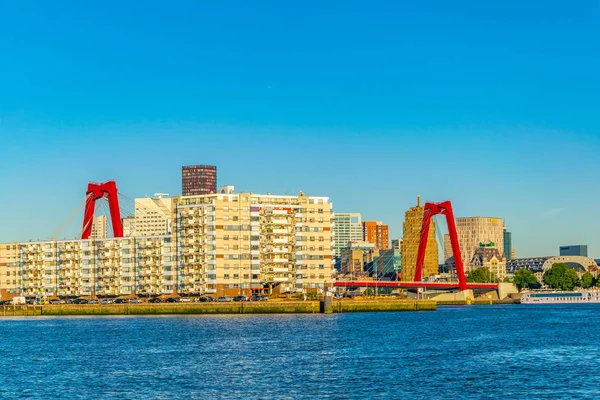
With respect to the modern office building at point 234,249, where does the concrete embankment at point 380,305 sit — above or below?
below

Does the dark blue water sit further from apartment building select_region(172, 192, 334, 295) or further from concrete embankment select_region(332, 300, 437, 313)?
apartment building select_region(172, 192, 334, 295)

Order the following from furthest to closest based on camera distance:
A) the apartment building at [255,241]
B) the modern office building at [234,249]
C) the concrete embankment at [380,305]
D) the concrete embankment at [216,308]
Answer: the modern office building at [234,249] < the apartment building at [255,241] < the concrete embankment at [380,305] < the concrete embankment at [216,308]

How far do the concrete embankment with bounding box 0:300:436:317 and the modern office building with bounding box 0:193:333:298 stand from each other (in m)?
14.1

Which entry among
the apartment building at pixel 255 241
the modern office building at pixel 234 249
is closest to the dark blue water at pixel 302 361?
the apartment building at pixel 255 241

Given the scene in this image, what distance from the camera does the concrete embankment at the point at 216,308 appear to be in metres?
163

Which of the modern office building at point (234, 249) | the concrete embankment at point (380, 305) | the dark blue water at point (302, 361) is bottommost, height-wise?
the dark blue water at point (302, 361)

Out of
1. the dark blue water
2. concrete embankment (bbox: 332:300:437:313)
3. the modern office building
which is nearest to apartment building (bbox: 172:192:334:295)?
the modern office building

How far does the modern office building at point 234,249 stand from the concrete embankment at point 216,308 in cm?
1412

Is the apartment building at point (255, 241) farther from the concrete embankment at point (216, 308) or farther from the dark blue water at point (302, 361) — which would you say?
the dark blue water at point (302, 361)

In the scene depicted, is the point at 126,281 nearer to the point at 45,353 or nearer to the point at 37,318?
the point at 37,318

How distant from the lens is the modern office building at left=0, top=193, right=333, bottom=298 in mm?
180250

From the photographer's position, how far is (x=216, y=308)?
163 metres

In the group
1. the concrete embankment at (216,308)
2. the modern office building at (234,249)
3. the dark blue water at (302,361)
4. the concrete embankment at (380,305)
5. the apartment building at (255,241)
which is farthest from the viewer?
the modern office building at (234,249)

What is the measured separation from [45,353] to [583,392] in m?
50.0
